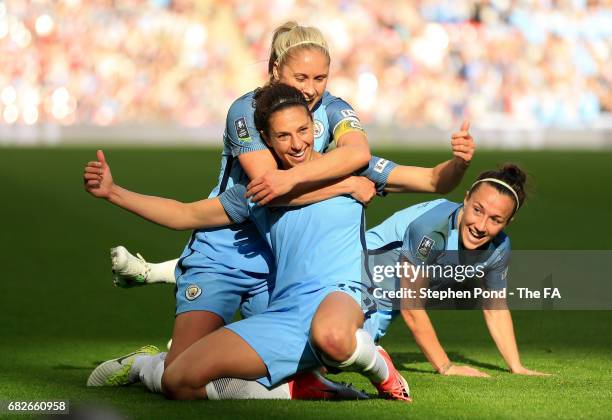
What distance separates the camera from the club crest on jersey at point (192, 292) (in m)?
5.58

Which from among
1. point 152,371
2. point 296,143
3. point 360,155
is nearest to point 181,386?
point 152,371

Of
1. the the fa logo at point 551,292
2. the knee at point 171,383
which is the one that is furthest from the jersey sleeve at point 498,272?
the the fa logo at point 551,292

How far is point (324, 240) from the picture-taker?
16.4 feet

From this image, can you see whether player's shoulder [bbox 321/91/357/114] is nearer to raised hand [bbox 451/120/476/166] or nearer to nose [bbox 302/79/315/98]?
nose [bbox 302/79/315/98]

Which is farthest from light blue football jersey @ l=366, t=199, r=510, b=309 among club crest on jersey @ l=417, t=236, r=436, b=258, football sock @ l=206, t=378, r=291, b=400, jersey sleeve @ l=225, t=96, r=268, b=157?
football sock @ l=206, t=378, r=291, b=400

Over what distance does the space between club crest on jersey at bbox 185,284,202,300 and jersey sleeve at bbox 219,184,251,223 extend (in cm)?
37

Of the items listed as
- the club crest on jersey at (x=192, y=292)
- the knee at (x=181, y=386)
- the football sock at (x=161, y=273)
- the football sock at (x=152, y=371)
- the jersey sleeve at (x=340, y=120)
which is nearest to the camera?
the knee at (x=181, y=386)

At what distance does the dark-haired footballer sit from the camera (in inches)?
223

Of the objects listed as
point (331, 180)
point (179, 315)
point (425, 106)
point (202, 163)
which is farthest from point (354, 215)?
point (425, 106)

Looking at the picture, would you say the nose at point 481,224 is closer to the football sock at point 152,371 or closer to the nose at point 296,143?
the nose at point 296,143

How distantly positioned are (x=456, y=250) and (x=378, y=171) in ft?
1.94

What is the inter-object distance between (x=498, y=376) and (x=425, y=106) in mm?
24366

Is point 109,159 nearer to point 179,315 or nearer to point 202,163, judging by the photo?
point 202,163

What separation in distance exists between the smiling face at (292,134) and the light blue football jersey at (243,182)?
33 cm
